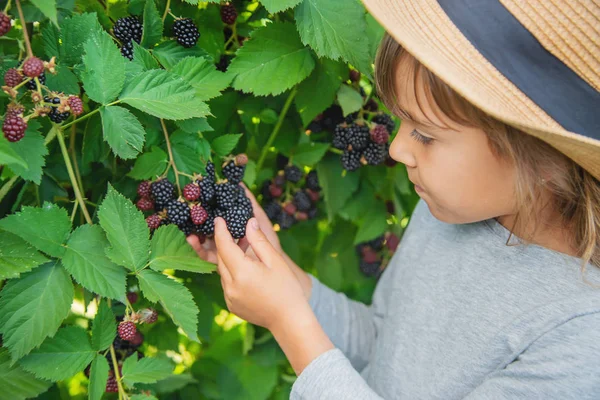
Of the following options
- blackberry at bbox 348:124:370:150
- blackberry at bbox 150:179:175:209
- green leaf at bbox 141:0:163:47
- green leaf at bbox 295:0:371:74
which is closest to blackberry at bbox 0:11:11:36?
green leaf at bbox 141:0:163:47

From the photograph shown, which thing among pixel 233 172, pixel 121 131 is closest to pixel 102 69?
pixel 121 131

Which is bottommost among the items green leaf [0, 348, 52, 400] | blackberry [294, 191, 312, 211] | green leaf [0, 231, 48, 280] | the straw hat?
green leaf [0, 348, 52, 400]

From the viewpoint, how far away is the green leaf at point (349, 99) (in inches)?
42.0

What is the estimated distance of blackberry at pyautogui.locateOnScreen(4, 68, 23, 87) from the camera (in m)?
0.66

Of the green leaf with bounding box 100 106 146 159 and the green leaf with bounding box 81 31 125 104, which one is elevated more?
the green leaf with bounding box 81 31 125 104

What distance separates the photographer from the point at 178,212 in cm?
91

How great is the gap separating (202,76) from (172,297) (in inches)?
14.3

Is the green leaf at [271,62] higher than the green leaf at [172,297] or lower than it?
higher

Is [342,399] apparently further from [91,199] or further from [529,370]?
[91,199]

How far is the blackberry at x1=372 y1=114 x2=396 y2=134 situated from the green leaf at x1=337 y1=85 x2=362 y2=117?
116mm

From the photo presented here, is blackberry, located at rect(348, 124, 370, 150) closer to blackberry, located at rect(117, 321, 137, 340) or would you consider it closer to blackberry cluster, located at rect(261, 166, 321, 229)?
blackberry cluster, located at rect(261, 166, 321, 229)

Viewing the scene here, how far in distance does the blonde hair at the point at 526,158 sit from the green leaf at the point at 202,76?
27cm

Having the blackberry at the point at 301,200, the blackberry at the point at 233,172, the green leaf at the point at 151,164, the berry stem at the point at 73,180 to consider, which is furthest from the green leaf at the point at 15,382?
the blackberry at the point at 301,200

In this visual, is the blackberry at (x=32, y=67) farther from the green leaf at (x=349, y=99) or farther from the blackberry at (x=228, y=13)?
the green leaf at (x=349, y=99)
